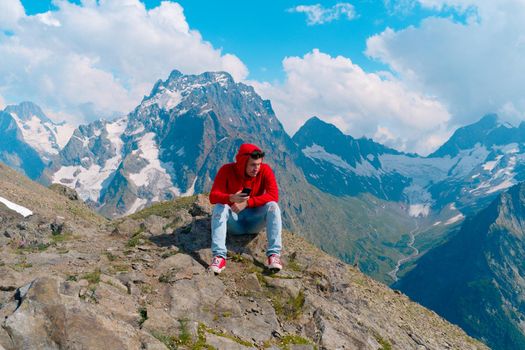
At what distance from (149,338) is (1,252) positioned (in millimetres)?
10652

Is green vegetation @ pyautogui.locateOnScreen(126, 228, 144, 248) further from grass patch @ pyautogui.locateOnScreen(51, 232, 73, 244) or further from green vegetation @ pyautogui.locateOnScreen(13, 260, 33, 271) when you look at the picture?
green vegetation @ pyautogui.locateOnScreen(13, 260, 33, 271)

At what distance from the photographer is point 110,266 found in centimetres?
1379

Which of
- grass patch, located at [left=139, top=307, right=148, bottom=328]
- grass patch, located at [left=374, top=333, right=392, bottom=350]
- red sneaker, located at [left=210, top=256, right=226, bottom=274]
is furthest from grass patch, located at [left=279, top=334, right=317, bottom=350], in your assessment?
grass patch, located at [left=374, top=333, right=392, bottom=350]

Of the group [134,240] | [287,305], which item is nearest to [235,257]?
[287,305]

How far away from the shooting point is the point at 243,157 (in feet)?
48.6

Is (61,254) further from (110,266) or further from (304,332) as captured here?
(304,332)

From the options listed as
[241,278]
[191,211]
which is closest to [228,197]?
[241,278]

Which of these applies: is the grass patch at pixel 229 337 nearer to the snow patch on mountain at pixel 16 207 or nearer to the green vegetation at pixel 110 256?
the green vegetation at pixel 110 256

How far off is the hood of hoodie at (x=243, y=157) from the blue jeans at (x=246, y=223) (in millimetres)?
1428

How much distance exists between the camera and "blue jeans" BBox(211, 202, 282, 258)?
47.4ft

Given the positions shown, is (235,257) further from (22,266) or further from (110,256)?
(22,266)

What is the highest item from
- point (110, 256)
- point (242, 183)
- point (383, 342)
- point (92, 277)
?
point (242, 183)

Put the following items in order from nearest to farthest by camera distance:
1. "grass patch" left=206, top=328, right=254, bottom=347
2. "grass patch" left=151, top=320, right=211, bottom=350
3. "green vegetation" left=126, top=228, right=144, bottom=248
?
1. "grass patch" left=151, top=320, right=211, bottom=350
2. "grass patch" left=206, top=328, right=254, bottom=347
3. "green vegetation" left=126, top=228, right=144, bottom=248

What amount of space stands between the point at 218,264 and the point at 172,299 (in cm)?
271
